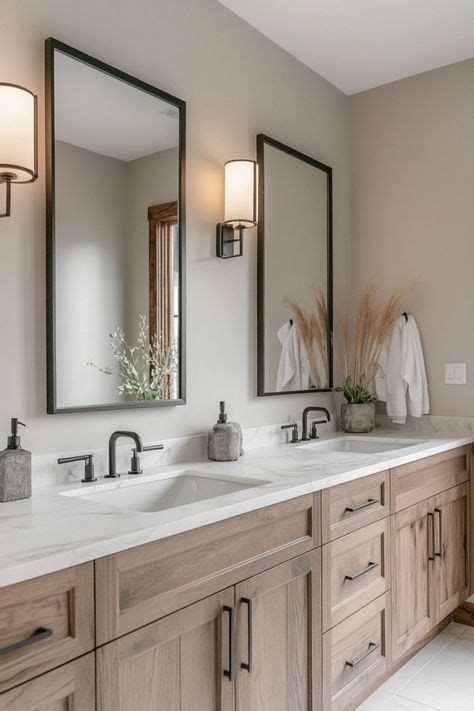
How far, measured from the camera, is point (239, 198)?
93.8 inches

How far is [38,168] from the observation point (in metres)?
1.80

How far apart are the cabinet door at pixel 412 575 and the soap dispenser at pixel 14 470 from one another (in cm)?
139

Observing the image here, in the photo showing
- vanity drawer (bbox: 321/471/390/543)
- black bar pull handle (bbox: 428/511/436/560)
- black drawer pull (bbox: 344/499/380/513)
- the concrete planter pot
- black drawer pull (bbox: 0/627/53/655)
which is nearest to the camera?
black drawer pull (bbox: 0/627/53/655)

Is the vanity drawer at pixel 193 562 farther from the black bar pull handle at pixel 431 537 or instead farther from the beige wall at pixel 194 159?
the black bar pull handle at pixel 431 537

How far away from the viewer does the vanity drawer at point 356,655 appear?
77.1 inches

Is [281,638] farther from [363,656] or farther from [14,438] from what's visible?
[14,438]

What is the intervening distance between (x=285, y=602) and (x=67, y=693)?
0.75m

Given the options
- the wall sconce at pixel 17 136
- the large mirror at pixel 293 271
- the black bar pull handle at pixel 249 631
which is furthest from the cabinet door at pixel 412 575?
the wall sconce at pixel 17 136

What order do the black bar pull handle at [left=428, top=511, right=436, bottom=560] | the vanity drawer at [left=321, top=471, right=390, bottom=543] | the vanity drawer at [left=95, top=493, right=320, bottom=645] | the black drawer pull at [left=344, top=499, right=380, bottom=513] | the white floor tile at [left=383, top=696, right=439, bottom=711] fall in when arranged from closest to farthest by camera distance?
the vanity drawer at [left=95, top=493, right=320, bottom=645] < the vanity drawer at [left=321, top=471, right=390, bottom=543] < the black drawer pull at [left=344, top=499, right=380, bottom=513] < the white floor tile at [left=383, top=696, right=439, bottom=711] < the black bar pull handle at [left=428, top=511, right=436, bottom=560]

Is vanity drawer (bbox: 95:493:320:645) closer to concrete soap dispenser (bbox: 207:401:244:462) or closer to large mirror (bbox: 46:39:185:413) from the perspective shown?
concrete soap dispenser (bbox: 207:401:244:462)

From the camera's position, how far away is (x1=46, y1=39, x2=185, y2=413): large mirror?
73.0 inches

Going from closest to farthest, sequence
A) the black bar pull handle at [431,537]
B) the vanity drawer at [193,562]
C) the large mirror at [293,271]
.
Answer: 1. the vanity drawer at [193,562]
2. the black bar pull handle at [431,537]
3. the large mirror at [293,271]

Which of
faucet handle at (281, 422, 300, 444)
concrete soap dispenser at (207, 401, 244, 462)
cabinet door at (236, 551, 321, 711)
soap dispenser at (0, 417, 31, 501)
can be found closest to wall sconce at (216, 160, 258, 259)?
concrete soap dispenser at (207, 401, 244, 462)

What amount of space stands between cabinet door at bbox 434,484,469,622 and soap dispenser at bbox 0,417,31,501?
176 centimetres
